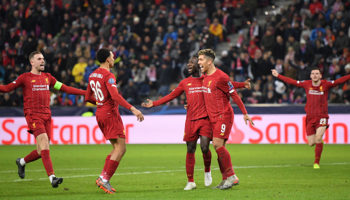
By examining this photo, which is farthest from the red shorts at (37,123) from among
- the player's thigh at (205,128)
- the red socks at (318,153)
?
the red socks at (318,153)

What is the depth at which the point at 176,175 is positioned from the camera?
464 inches

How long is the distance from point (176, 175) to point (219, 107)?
2716 mm

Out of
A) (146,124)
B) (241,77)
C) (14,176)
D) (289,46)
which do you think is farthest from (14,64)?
(14,176)

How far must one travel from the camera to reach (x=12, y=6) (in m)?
29.2

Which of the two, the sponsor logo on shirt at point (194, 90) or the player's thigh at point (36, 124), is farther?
the player's thigh at point (36, 124)

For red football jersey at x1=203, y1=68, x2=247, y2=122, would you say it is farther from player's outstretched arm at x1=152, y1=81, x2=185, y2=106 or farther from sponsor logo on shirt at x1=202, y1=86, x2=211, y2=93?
player's outstretched arm at x1=152, y1=81, x2=185, y2=106

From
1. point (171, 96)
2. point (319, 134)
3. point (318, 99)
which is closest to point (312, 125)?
point (319, 134)

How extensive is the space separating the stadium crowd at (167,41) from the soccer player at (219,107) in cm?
1218

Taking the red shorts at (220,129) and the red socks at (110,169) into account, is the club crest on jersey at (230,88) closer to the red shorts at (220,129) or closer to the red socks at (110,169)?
the red shorts at (220,129)

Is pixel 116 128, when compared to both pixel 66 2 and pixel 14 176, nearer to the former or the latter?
pixel 14 176

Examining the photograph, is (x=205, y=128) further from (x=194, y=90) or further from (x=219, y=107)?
(x=194, y=90)

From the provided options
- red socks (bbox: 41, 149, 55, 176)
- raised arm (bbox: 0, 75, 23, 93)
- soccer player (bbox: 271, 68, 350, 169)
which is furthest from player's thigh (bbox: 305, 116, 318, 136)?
raised arm (bbox: 0, 75, 23, 93)

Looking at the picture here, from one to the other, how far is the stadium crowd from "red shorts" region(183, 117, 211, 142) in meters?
12.2

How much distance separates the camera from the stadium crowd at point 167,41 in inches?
870
